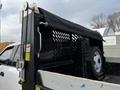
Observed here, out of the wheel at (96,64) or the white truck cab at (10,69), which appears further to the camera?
the wheel at (96,64)

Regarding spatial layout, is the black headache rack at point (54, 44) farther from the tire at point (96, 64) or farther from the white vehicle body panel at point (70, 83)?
the white vehicle body panel at point (70, 83)

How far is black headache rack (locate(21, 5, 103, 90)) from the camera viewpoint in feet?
9.64

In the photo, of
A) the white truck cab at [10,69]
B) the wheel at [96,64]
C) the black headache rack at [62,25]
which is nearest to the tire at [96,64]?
the wheel at [96,64]

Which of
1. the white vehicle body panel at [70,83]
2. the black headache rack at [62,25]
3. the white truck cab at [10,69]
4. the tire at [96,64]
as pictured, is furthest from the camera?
the tire at [96,64]

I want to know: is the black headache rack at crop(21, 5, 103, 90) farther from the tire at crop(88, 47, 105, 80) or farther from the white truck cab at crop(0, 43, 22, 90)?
the white truck cab at crop(0, 43, 22, 90)

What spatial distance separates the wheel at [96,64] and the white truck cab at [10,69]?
1.31 m

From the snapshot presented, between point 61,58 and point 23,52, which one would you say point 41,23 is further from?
point 61,58

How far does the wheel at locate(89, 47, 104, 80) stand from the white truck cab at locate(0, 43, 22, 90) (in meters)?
1.31

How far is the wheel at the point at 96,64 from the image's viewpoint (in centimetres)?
402

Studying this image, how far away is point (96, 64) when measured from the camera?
166 inches

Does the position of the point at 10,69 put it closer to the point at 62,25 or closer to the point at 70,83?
the point at 62,25

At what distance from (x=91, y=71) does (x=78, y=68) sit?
0.24m

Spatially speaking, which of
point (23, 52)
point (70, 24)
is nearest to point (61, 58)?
point (70, 24)

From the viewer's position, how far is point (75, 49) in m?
4.14
